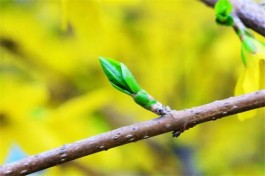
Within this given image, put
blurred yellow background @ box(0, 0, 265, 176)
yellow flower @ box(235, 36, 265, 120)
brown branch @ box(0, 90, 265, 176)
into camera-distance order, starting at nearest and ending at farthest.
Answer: brown branch @ box(0, 90, 265, 176) < yellow flower @ box(235, 36, 265, 120) < blurred yellow background @ box(0, 0, 265, 176)

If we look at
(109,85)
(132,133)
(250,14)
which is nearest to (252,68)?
(250,14)

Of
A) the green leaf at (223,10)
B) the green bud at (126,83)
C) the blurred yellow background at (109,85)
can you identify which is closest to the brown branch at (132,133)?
the green bud at (126,83)

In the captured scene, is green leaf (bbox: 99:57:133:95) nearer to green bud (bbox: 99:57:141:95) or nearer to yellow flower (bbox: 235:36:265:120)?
green bud (bbox: 99:57:141:95)

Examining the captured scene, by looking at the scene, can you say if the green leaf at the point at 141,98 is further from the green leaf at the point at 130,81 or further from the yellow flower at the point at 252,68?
the yellow flower at the point at 252,68

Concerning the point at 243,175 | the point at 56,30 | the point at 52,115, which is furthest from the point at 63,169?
the point at 243,175

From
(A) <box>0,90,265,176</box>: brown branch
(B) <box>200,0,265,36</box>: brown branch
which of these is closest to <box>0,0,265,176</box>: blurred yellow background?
(B) <box>200,0,265,36</box>: brown branch

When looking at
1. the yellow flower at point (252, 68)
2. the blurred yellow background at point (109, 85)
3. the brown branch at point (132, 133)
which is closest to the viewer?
the brown branch at point (132, 133)

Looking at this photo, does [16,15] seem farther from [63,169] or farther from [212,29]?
[212,29]
